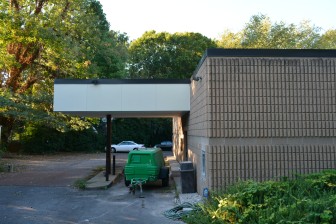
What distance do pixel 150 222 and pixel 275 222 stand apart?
3802 millimetres

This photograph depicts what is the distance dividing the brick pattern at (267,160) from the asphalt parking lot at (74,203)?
2297 millimetres

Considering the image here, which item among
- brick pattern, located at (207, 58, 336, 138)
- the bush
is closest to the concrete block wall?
brick pattern, located at (207, 58, 336, 138)

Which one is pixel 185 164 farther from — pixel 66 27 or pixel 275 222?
pixel 66 27

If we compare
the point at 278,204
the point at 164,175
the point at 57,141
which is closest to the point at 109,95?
the point at 164,175

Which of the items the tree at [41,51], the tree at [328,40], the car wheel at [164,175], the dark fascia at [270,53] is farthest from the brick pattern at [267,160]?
the tree at [328,40]

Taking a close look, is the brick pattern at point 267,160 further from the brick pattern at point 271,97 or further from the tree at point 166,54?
the tree at point 166,54

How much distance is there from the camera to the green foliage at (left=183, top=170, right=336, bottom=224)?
6.56 m

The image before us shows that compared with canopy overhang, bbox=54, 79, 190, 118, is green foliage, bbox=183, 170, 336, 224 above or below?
below

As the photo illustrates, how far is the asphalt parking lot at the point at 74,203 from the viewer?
9.81 meters

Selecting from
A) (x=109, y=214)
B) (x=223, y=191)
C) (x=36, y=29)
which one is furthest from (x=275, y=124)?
(x=36, y=29)

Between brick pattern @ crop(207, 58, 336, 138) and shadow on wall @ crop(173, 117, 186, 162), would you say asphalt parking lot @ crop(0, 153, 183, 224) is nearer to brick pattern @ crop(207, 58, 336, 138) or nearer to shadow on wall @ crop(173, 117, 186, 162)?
brick pattern @ crop(207, 58, 336, 138)

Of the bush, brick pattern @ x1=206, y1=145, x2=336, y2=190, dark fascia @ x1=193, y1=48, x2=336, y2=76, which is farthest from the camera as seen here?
the bush

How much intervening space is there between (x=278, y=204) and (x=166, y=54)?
1413 inches

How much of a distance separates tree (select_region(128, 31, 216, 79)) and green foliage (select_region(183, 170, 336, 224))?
33045mm
